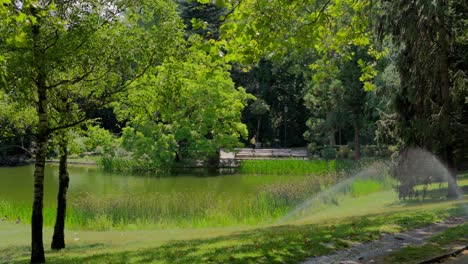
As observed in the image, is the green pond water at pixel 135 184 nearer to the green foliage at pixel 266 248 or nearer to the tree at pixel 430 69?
the tree at pixel 430 69

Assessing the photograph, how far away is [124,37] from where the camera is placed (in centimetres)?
848

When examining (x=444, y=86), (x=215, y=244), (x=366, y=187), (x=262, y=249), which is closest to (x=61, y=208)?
(x=215, y=244)

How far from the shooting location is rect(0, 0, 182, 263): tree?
721cm

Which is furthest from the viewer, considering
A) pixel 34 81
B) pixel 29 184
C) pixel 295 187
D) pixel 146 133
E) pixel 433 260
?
pixel 146 133

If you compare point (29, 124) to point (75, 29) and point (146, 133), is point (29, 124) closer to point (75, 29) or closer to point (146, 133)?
point (75, 29)

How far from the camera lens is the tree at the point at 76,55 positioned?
721 cm

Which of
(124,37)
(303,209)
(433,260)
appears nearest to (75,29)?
(124,37)

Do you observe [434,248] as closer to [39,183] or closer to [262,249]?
[262,249]

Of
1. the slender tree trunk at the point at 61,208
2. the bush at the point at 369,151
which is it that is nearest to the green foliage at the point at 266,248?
the slender tree trunk at the point at 61,208

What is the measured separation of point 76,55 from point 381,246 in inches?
233

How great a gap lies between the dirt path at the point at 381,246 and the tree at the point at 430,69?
18.2ft

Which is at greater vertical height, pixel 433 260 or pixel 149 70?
pixel 149 70

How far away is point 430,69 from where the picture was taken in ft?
44.7

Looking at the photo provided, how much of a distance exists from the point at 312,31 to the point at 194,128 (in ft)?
78.9
